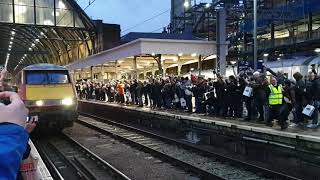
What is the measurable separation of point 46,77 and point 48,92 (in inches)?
30.3

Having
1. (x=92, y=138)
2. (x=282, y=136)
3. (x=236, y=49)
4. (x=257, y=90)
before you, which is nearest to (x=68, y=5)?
(x=236, y=49)

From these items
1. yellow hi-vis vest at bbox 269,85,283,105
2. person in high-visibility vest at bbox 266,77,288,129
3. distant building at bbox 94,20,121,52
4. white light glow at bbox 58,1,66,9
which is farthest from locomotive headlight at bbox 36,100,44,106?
distant building at bbox 94,20,121,52

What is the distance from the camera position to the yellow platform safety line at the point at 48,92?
1616cm

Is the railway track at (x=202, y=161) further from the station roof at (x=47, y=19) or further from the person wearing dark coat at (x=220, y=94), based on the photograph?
the station roof at (x=47, y=19)

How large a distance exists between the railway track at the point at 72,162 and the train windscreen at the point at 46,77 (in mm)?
2360

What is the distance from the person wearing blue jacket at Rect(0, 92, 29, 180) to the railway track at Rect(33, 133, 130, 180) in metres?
8.23

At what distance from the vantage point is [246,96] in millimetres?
14688

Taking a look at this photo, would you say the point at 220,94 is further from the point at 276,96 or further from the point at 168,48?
the point at 168,48

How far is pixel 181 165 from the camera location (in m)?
11.2

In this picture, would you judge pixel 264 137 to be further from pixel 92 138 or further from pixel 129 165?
pixel 92 138

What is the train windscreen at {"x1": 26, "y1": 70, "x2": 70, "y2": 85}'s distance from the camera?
54.5 feet

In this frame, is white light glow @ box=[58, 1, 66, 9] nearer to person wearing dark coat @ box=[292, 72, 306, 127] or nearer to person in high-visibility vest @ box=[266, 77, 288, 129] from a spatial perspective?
person in high-visibility vest @ box=[266, 77, 288, 129]

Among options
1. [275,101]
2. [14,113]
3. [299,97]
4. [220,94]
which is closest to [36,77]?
[220,94]

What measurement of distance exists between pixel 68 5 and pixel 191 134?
33454mm
